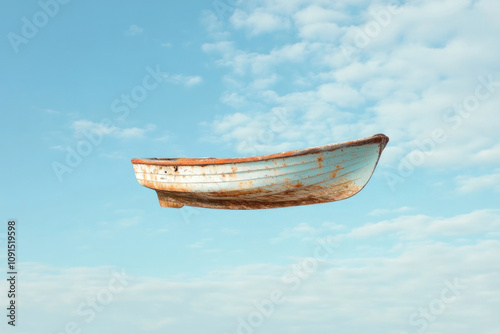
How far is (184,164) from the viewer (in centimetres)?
1476

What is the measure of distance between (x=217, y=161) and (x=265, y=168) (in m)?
1.37

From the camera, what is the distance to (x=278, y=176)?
528 inches

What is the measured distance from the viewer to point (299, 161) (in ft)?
42.8

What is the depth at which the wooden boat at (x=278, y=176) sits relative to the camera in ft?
42.4

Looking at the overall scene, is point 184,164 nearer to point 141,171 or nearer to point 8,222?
point 141,171

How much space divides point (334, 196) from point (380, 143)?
76.3 inches

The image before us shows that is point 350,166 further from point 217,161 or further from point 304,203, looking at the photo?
point 217,161

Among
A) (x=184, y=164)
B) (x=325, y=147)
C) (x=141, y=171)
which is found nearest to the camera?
(x=325, y=147)

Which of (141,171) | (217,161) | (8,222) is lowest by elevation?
(8,222)

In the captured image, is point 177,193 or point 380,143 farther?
point 177,193

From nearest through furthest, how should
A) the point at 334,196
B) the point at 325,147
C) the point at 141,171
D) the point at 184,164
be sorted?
1. the point at 325,147
2. the point at 334,196
3. the point at 184,164
4. the point at 141,171

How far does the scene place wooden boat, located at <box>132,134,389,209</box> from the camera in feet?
42.4

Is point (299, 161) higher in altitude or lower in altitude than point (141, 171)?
lower

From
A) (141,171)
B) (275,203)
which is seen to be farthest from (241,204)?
(141,171)
